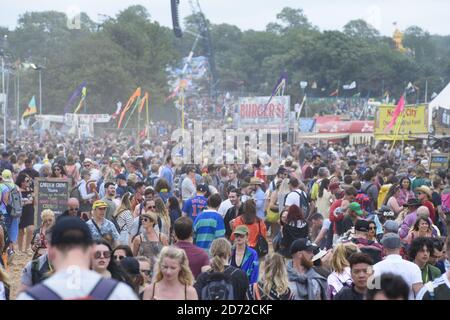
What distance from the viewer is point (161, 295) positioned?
616cm

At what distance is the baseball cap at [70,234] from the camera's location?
3.90 m

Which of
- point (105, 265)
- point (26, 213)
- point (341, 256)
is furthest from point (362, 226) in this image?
point (26, 213)

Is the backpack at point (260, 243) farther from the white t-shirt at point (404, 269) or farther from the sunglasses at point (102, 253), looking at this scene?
the sunglasses at point (102, 253)

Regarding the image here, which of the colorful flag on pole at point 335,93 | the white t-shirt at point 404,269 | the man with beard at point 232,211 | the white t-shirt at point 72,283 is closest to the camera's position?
the white t-shirt at point 72,283

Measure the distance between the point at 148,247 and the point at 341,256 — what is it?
230 cm

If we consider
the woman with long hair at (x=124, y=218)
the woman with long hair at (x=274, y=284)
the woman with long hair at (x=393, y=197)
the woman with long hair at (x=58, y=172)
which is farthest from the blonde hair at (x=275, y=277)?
the woman with long hair at (x=58, y=172)

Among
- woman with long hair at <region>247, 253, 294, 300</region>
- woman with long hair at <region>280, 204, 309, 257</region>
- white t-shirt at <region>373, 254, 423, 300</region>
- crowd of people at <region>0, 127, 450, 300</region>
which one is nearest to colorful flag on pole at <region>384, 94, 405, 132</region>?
crowd of people at <region>0, 127, 450, 300</region>

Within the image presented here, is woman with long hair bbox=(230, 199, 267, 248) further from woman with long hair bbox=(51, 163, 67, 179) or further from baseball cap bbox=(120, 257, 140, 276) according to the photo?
woman with long hair bbox=(51, 163, 67, 179)

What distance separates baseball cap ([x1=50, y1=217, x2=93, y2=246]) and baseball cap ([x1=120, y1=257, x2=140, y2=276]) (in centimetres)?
303

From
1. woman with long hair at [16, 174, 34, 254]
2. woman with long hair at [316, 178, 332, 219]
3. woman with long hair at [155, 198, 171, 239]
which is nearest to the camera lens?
woman with long hair at [155, 198, 171, 239]

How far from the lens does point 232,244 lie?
9938 millimetres

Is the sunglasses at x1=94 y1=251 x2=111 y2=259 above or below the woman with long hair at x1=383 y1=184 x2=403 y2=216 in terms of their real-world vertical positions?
above

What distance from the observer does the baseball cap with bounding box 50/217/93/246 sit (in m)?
3.90

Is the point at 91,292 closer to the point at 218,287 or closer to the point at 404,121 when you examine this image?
the point at 218,287
